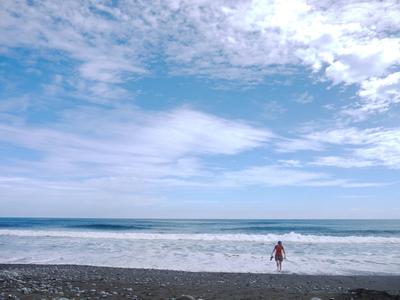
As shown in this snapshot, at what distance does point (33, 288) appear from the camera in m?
9.70

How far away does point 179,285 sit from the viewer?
1156cm

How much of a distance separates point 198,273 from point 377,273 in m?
7.83

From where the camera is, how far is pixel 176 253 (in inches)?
880

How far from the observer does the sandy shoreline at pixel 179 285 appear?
368 inches

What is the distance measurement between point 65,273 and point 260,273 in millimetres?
8008

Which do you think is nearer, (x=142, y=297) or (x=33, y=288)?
(x=142, y=297)

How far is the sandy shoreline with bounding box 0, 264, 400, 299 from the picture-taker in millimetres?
9336

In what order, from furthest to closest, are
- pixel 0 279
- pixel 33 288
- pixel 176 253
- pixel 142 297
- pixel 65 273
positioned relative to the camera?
pixel 176 253, pixel 65 273, pixel 0 279, pixel 33 288, pixel 142 297

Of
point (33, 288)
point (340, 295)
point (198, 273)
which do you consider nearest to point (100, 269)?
point (198, 273)

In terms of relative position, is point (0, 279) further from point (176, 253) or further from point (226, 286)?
point (176, 253)

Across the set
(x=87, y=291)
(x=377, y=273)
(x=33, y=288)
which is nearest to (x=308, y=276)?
(x=377, y=273)

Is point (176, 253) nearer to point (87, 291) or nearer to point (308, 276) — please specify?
point (308, 276)

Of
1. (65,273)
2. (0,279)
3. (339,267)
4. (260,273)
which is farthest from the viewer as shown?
(339,267)

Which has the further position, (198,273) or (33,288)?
(198,273)
